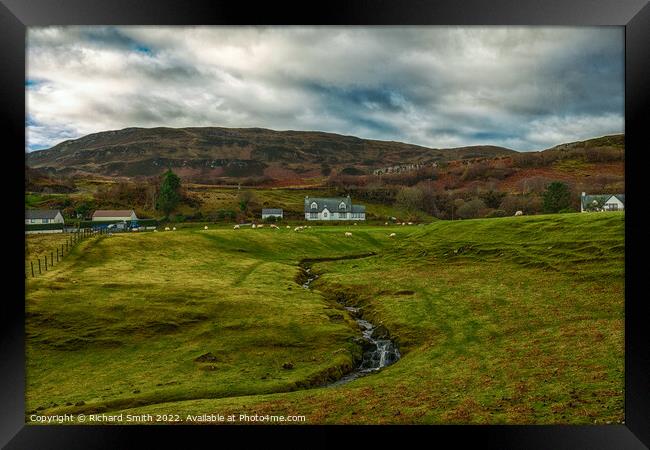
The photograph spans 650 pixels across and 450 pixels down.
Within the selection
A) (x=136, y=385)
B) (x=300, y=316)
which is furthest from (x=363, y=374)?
(x=136, y=385)

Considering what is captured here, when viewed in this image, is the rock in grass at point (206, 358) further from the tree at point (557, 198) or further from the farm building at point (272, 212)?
the farm building at point (272, 212)

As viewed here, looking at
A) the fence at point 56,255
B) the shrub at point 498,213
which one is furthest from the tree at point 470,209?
the fence at point 56,255

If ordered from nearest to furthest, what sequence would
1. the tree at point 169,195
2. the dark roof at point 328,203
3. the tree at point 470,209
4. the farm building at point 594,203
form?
the farm building at point 594,203 < the tree at point 470,209 < the tree at point 169,195 < the dark roof at point 328,203

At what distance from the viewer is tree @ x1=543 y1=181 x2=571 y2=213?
26.7 metres

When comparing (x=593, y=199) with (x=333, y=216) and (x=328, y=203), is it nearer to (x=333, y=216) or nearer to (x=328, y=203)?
(x=333, y=216)

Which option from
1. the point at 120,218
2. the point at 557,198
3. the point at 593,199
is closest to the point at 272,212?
the point at 120,218

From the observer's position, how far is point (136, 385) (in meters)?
10.1

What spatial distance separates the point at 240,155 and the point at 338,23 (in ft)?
262

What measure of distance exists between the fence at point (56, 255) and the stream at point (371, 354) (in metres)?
13.0

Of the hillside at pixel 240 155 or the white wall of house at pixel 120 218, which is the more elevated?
the hillside at pixel 240 155

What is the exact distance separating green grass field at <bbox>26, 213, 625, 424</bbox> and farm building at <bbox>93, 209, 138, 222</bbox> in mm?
7890

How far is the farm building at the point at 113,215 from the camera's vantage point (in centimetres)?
3115

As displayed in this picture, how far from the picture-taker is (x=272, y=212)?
55000 millimetres

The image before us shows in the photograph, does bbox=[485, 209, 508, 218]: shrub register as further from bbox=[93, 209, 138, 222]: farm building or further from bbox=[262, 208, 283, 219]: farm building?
bbox=[93, 209, 138, 222]: farm building
